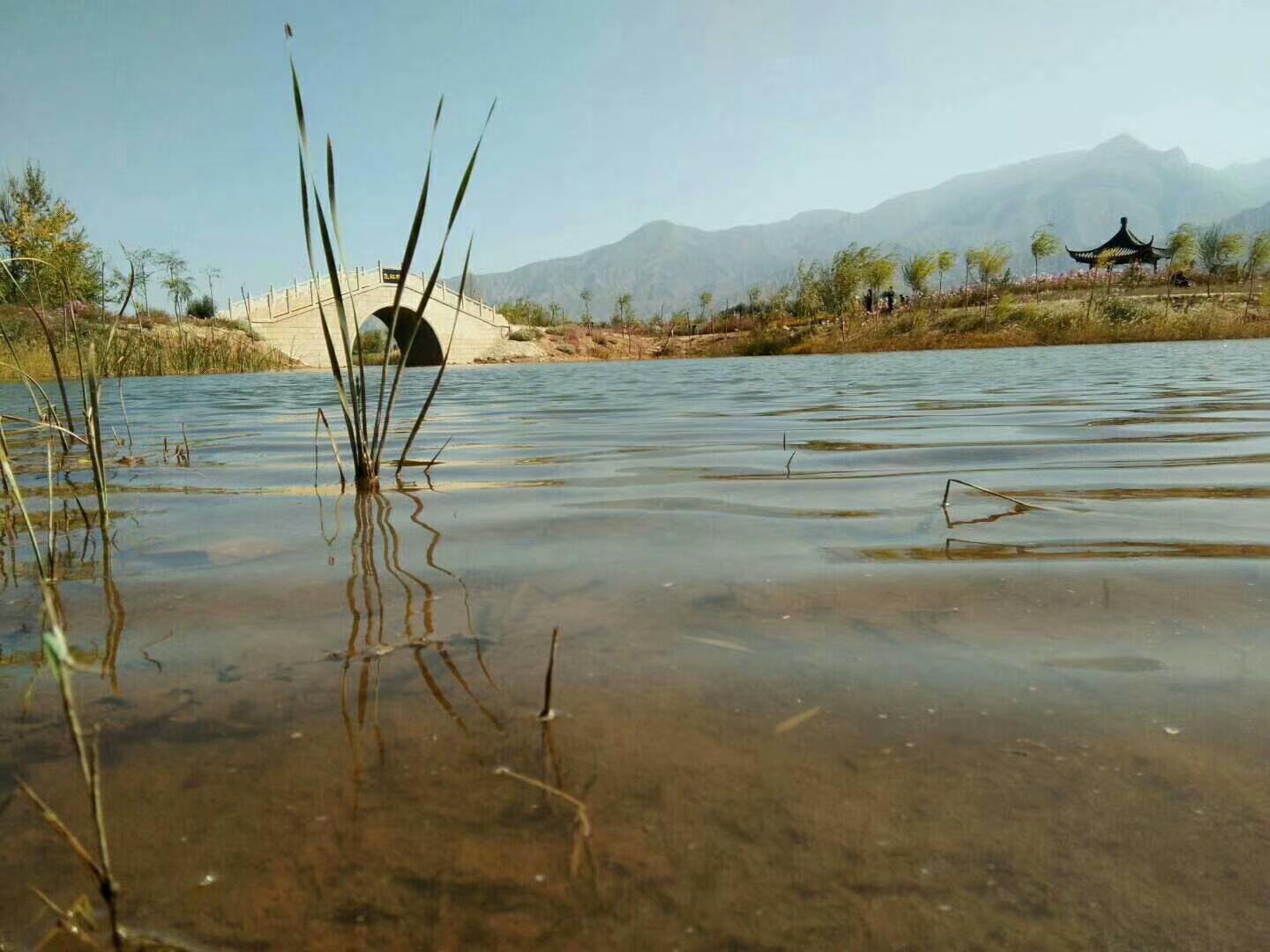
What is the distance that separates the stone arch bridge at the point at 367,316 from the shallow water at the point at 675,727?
29.8 meters

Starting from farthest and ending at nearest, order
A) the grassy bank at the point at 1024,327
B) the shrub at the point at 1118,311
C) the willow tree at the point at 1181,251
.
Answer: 1. the willow tree at the point at 1181,251
2. the shrub at the point at 1118,311
3. the grassy bank at the point at 1024,327

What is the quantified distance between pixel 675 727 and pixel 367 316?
1682 inches

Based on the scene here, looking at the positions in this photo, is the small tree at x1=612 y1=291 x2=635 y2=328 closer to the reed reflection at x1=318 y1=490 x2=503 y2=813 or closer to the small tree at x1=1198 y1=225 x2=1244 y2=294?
the small tree at x1=1198 y1=225 x2=1244 y2=294

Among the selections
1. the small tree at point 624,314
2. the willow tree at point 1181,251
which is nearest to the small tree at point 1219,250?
the willow tree at point 1181,251

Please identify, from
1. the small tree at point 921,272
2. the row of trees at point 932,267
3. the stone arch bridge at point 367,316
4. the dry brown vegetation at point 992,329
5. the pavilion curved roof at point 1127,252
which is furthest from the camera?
the pavilion curved roof at point 1127,252

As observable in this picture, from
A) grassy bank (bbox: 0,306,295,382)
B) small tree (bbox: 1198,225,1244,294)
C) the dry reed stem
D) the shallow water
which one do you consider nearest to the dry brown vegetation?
small tree (bbox: 1198,225,1244,294)

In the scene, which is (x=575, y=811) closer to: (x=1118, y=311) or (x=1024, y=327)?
(x=1024, y=327)

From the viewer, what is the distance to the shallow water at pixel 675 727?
67 cm

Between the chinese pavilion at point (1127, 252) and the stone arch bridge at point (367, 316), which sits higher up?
the chinese pavilion at point (1127, 252)

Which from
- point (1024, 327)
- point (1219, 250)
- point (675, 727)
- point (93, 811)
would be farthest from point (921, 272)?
point (93, 811)

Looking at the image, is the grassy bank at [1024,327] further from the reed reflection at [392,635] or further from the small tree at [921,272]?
the reed reflection at [392,635]

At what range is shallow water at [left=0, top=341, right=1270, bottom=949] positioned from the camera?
67 cm

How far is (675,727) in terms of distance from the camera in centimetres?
98

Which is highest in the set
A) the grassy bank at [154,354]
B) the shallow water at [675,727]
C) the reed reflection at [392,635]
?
the grassy bank at [154,354]
